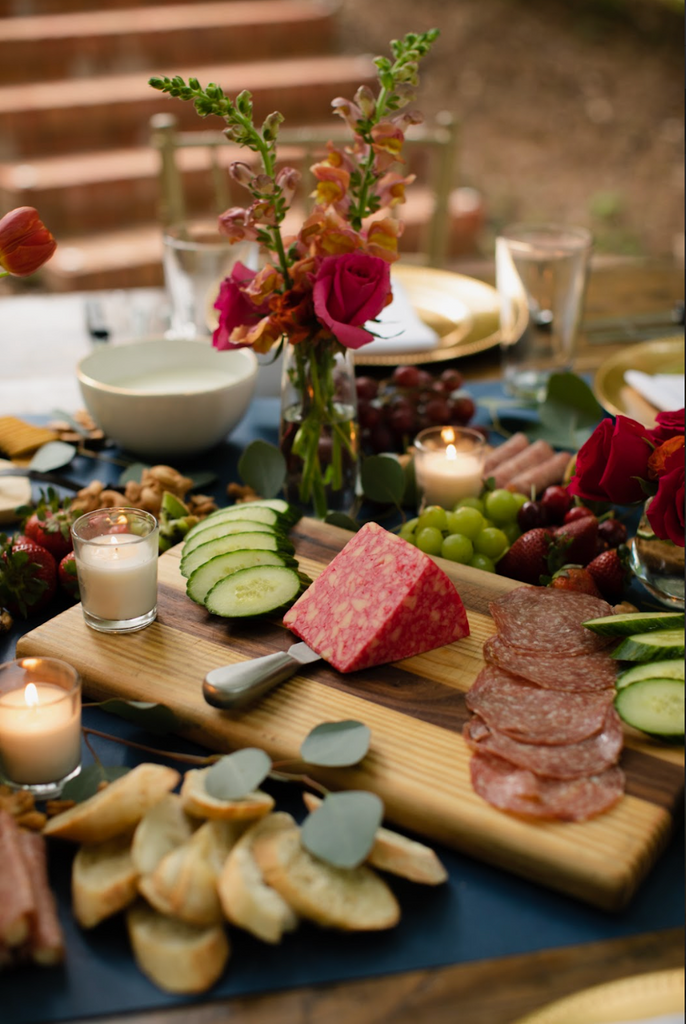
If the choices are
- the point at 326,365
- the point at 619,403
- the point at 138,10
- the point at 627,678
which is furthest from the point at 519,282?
the point at 138,10

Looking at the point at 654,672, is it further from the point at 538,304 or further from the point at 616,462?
the point at 538,304

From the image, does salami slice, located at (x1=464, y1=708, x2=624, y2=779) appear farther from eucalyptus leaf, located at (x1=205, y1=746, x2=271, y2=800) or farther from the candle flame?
the candle flame

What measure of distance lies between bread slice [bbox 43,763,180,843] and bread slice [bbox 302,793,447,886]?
22 centimetres

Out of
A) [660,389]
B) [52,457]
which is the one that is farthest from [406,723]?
[660,389]

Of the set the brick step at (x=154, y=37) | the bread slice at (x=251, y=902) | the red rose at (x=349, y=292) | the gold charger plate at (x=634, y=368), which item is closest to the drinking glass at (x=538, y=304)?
the gold charger plate at (x=634, y=368)

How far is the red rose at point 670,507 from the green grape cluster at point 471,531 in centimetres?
30

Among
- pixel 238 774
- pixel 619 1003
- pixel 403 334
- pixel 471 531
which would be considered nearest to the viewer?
pixel 619 1003

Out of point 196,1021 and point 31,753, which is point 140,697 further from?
point 196,1021

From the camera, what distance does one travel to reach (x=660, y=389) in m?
1.97

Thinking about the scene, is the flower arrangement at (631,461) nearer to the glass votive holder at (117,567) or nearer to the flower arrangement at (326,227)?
the flower arrangement at (326,227)

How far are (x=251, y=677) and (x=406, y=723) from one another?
189 mm

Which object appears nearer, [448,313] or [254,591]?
[254,591]

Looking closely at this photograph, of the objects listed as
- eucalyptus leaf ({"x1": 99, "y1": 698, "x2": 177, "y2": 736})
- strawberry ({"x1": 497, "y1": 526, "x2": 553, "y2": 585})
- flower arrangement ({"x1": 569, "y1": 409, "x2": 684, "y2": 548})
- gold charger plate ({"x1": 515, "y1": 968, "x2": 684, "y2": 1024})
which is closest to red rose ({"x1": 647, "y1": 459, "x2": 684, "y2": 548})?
flower arrangement ({"x1": 569, "y1": 409, "x2": 684, "y2": 548})

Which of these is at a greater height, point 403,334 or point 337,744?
point 403,334
